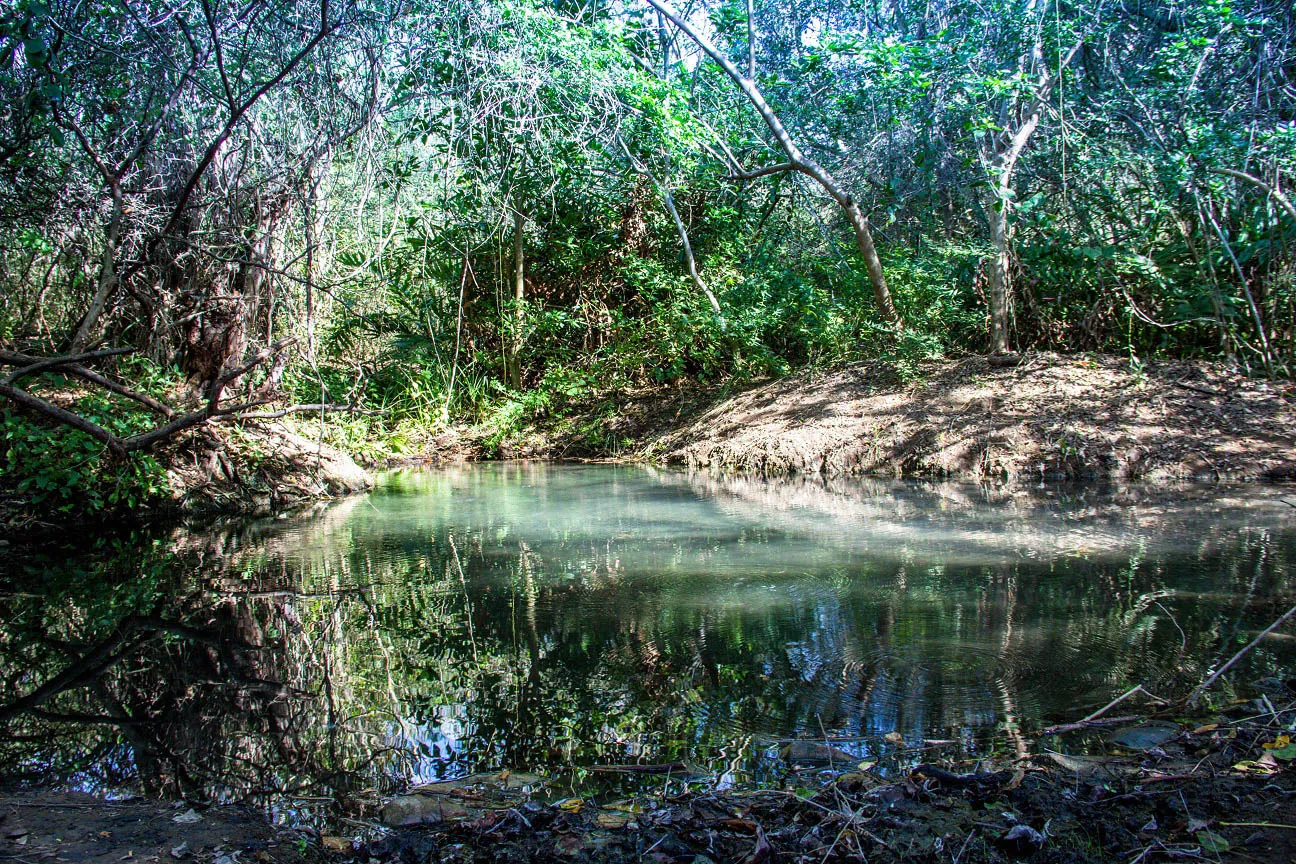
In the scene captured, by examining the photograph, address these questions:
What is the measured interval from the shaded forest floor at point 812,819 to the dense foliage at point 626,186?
341cm

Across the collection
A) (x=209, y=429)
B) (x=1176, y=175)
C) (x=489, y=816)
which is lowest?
(x=489, y=816)

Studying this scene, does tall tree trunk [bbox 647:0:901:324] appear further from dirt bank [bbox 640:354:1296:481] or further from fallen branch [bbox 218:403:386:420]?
fallen branch [bbox 218:403:386:420]

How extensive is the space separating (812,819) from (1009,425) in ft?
25.9

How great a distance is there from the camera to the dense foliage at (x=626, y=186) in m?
6.56

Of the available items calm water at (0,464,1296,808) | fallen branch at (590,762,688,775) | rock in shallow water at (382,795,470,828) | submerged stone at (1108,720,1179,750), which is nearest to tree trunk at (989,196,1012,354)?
calm water at (0,464,1296,808)

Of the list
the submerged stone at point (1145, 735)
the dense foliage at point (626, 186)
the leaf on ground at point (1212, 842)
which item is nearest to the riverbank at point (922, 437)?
A: the dense foliage at point (626, 186)

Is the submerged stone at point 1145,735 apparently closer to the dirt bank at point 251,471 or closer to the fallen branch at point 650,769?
the fallen branch at point 650,769

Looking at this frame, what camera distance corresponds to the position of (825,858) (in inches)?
76.1

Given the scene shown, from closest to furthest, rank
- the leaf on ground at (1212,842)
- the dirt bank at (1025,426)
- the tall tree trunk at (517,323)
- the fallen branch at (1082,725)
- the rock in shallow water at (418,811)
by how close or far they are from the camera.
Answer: the leaf on ground at (1212,842)
the rock in shallow water at (418,811)
the fallen branch at (1082,725)
the dirt bank at (1025,426)
the tall tree trunk at (517,323)

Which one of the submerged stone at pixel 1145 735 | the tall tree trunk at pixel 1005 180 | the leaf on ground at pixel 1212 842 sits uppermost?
the tall tree trunk at pixel 1005 180

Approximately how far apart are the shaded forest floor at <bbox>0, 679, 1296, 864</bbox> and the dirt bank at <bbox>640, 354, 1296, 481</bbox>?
655 centimetres

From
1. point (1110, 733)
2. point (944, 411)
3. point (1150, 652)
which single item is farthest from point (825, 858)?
point (944, 411)

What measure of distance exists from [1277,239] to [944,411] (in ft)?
12.1

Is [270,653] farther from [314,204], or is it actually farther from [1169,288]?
[1169,288]
